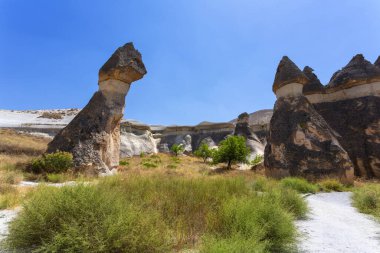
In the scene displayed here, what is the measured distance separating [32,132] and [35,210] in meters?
28.9

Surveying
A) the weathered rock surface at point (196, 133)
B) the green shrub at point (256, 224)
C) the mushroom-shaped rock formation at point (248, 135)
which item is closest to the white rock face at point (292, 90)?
the green shrub at point (256, 224)

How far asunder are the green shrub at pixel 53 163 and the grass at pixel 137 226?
19.1 ft

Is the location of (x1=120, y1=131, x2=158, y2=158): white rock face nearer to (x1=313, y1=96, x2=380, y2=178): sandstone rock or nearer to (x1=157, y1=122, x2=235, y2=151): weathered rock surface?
(x1=157, y1=122, x2=235, y2=151): weathered rock surface

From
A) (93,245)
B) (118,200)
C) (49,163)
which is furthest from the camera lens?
(49,163)

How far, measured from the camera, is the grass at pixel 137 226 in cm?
243

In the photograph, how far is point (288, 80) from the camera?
39.7 feet

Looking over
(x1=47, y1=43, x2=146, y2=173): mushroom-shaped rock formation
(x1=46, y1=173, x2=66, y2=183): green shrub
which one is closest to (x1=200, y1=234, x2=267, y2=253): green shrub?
(x1=46, y1=173, x2=66, y2=183): green shrub

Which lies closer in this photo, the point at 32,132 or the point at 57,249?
the point at 57,249

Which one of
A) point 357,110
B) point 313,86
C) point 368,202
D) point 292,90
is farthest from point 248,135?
point 368,202

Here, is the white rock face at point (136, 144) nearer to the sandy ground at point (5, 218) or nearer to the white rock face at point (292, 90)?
the white rock face at point (292, 90)

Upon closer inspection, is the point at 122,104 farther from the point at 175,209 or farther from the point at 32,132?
the point at 32,132

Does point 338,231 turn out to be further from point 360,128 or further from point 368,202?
point 360,128

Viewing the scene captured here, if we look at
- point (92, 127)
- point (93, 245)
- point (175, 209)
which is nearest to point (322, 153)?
point (175, 209)

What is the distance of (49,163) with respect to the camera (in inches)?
345
